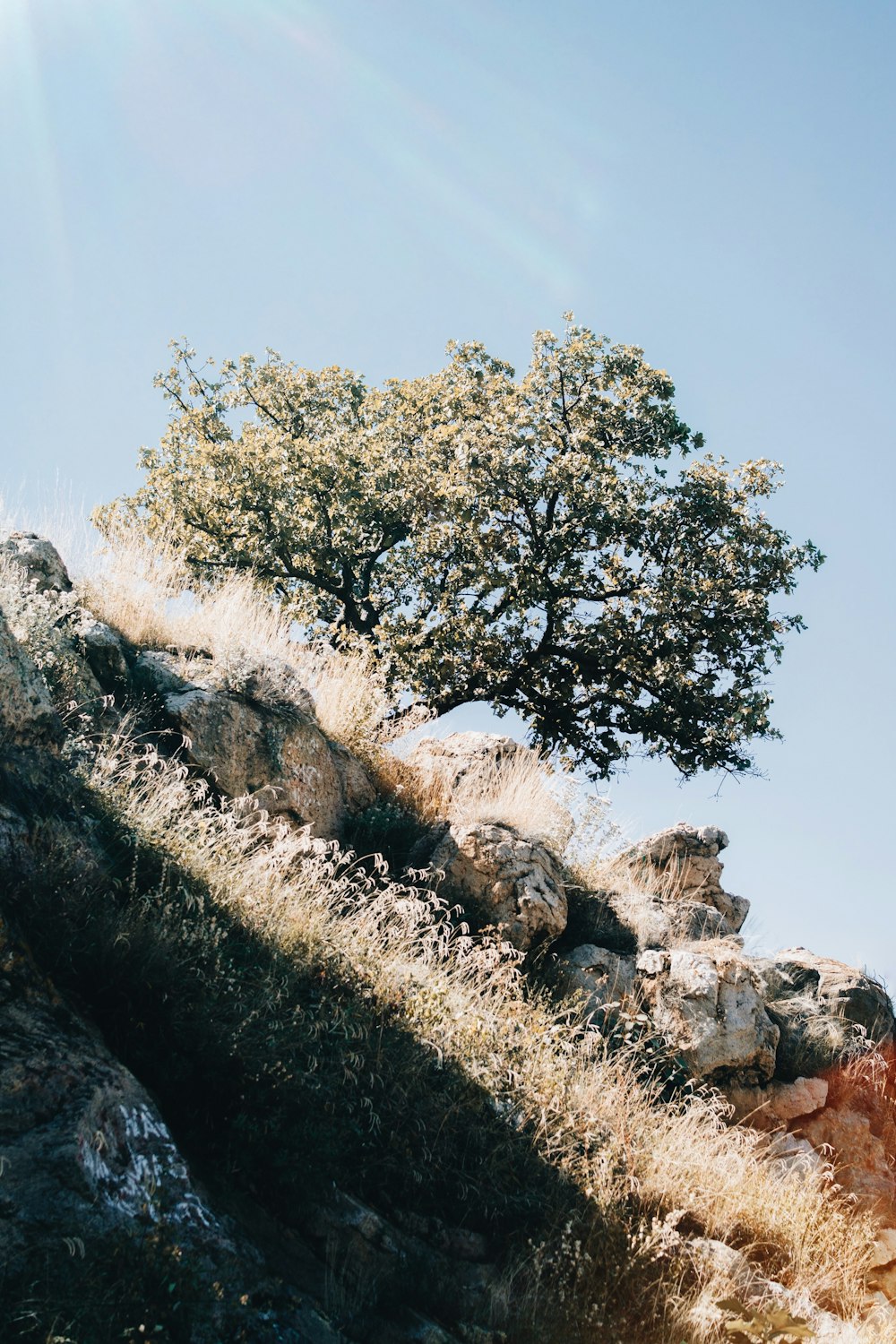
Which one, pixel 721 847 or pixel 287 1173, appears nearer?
pixel 287 1173

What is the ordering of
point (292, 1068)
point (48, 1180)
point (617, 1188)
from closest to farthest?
point (48, 1180), point (292, 1068), point (617, 1188)

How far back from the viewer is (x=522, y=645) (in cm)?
1905

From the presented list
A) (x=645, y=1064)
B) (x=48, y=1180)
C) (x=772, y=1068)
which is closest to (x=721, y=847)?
(x=772, y=1068)

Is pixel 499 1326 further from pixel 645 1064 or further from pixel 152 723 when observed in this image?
pixel 152 723

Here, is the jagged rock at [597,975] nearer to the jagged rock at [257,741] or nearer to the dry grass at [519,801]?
the dry grass at [519,801]

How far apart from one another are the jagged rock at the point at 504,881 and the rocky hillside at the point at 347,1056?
30 millimetres

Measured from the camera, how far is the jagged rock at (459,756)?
1239 cm

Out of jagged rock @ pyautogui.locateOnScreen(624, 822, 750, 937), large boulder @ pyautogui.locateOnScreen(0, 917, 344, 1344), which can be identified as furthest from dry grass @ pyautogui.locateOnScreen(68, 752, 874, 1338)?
jagged rock @ pyautogui.locateOnScreen(624, 822, 750, 937)

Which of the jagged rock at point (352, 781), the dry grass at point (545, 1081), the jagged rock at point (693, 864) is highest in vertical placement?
the jagged rock at point (693, 864)

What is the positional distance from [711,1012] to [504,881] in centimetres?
255

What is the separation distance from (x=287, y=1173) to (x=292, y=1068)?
1.93 feet

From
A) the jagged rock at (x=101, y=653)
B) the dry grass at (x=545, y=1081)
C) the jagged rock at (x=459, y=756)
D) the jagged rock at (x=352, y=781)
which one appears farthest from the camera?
the jagged rock at (x=459, y=756)

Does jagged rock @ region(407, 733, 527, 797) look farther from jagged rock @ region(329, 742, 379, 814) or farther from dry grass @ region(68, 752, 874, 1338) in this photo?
dry grass @ region(68, 752, 874, 1338)

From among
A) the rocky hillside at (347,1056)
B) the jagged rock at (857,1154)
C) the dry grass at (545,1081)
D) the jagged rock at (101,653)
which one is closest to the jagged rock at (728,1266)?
the rocky hillside at (347,1056)
